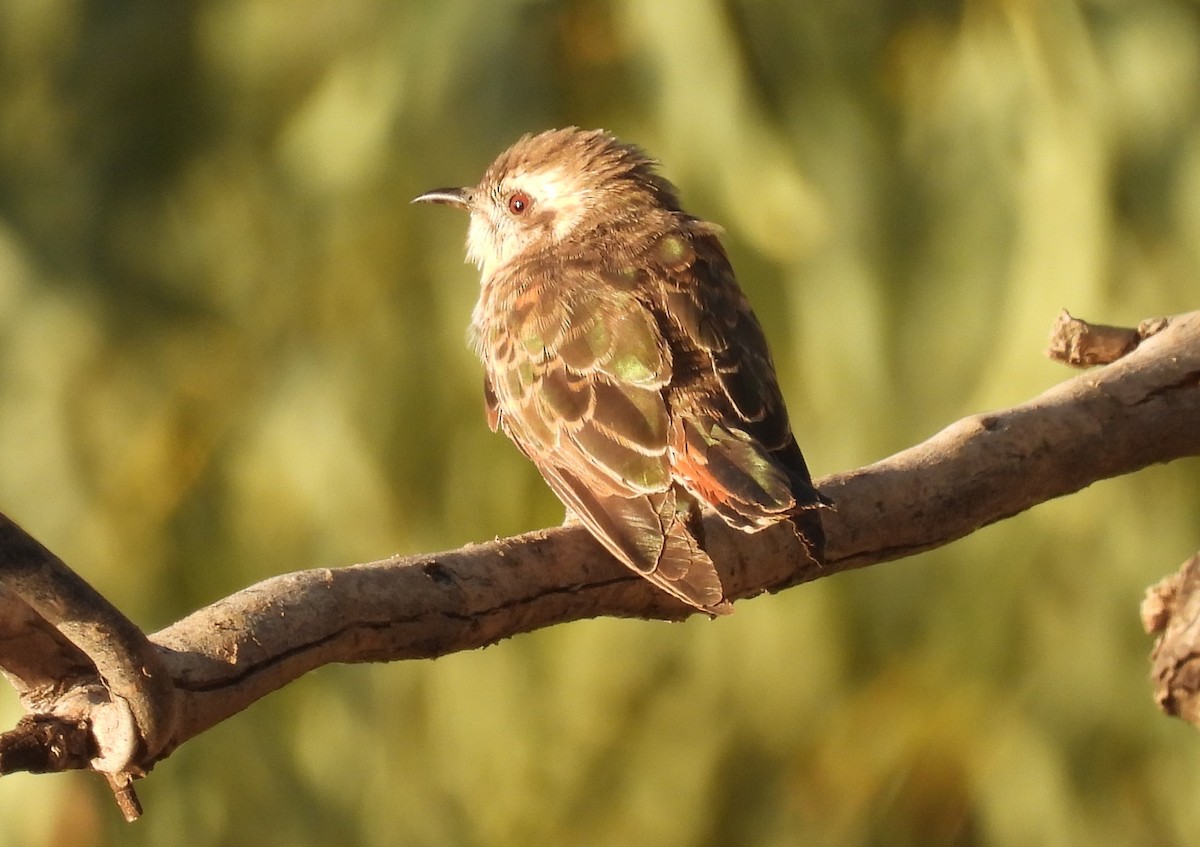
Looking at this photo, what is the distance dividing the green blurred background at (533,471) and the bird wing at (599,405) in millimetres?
1539

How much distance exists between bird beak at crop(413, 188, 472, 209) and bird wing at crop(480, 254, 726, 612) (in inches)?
26.4

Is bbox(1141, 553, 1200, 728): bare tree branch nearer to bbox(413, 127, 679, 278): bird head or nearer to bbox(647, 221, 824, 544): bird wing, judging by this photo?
bbox(647, 221, 824, 544): bird wing

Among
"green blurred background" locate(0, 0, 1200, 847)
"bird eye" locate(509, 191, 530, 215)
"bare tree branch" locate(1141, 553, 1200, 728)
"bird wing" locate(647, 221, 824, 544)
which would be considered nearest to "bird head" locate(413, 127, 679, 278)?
A: "bird eye" locate(509, 191, 530, 215)

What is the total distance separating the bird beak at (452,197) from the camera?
13.8 ft

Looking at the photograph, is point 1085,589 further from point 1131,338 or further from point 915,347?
point 1131,338

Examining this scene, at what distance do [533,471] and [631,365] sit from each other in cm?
191

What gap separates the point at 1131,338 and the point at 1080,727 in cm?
179

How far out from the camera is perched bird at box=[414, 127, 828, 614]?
8.95 feet

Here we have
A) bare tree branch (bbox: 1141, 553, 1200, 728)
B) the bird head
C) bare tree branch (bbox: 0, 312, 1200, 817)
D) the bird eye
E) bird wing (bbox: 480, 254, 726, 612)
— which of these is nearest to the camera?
bare tree branch (bbox: 0, 312, 1200, 817)

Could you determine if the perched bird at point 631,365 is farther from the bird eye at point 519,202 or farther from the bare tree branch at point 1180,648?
the bare tree branch at point 1180,648

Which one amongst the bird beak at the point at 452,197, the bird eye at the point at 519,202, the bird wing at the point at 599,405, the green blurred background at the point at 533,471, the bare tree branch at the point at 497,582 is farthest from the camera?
the green blurred background at the point at 533,471

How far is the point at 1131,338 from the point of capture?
137 inches

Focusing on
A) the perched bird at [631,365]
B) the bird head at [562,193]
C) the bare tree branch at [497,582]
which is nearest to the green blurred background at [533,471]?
the bird head at [562,193]

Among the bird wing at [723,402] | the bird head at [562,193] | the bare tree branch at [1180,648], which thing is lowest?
the bare tree branch at [1180,648]
